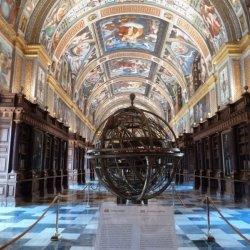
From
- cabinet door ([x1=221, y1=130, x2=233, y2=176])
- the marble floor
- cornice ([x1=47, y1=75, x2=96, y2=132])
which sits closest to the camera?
the marble floor

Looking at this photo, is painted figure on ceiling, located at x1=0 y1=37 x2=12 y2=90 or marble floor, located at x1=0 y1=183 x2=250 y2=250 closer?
marble floor, located at x1=0 y1=183 x2=250 y2=250

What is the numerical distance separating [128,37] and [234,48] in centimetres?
1089

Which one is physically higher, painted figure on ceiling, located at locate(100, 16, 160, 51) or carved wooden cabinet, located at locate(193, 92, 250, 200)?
painted figure on ceiling, located at locate(100, 16, 160, 51)

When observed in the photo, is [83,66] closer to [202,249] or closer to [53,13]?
[53,13]

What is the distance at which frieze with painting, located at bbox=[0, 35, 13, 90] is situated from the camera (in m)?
11.7

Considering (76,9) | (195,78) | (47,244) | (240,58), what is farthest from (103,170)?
(195,78)

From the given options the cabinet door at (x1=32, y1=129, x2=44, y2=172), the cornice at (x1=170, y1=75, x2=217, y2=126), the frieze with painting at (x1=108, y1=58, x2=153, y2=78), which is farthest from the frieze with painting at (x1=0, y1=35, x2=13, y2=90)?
the frieze with painting at (x1=108, y1=58, x2=153, y2=78)

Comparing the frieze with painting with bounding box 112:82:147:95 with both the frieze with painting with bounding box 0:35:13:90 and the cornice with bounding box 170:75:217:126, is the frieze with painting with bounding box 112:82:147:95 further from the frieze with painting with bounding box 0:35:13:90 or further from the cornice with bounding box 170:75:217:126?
the frieze with painting with bounding box 0:35:13:90

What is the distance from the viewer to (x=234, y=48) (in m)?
14.6

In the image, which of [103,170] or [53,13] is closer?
[103,170]

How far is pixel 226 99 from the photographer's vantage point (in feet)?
50.5

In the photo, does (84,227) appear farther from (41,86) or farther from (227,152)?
(41,86)

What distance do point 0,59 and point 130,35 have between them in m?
13.6

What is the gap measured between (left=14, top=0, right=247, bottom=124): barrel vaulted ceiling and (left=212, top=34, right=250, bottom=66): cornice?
1.25 feet
